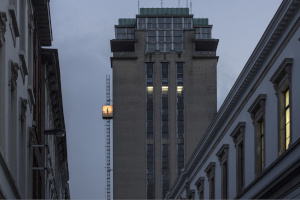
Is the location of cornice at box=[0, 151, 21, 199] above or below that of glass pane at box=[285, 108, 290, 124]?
below

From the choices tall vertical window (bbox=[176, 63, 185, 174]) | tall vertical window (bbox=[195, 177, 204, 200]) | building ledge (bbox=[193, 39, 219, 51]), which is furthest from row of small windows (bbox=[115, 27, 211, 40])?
tall vertical window (bbox=[195, 177, 204, 200])

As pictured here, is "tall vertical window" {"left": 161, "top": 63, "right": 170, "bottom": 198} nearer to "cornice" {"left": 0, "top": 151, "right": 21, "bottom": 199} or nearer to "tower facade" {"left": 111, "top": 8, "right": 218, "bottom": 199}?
"tower facade" {"left": 111, "top": 8, "right": 218, "bottom": 199}

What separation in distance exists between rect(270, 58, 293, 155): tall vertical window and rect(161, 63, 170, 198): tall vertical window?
97.2 m

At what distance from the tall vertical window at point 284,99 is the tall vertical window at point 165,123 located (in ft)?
319

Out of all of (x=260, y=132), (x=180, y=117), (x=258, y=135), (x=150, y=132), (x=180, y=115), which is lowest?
(x=258, y=135)

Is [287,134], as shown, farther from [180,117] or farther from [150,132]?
[180,117]

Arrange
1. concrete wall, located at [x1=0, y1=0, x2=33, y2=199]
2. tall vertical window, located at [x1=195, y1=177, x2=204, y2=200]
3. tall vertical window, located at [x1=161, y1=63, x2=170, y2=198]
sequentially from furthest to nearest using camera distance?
tall vertical window, located at [x1=161, y1=63, x2=170, y2=198] → tall vertical window, located at [x1=195, y1=177, x2=204, y2=200] → concrete wall, located at [x1=0, y1=0, x2=33, y2=199]

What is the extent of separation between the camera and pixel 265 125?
31547mm

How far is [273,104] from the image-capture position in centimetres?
3022

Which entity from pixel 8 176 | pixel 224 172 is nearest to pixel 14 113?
pixel 8 176

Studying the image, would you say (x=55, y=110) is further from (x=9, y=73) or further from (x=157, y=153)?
(x=157, y=153)

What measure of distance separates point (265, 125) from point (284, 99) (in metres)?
2.82

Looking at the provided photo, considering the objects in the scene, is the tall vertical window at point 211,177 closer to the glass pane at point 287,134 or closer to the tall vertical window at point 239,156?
the tall vertical window at point 239,156

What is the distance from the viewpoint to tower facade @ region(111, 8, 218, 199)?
12638 centimetres
